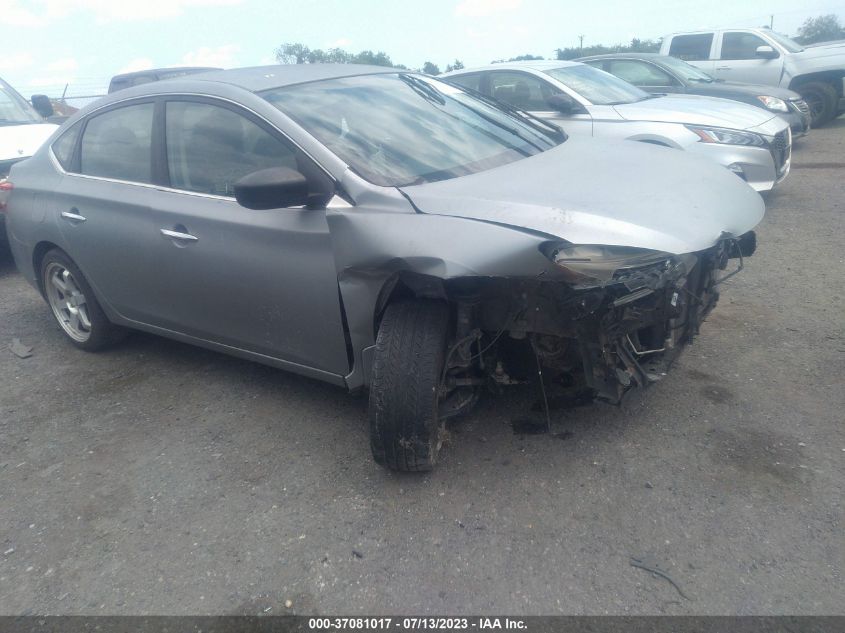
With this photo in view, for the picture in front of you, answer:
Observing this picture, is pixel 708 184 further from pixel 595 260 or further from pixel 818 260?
pixel 818 260

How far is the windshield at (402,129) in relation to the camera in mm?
3172

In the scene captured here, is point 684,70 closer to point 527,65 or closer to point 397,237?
point 527,65

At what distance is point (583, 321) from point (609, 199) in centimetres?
53

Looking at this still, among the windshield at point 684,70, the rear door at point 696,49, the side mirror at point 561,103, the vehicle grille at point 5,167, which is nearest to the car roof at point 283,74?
the side mirror at point 561,103

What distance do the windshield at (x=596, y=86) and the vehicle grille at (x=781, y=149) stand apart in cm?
151

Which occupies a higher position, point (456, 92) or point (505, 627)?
Result: point (456, 92)

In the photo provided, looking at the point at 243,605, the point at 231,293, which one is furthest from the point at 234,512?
the point at 231,293

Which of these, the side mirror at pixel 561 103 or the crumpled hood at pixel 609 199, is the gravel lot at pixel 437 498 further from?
the side mirror at pixel 561 103

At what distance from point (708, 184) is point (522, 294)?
3.95 feet

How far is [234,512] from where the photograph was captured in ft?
9.80

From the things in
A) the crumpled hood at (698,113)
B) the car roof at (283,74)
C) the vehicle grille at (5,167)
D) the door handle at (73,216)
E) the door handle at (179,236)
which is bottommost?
the crumpled hood at (698,113)

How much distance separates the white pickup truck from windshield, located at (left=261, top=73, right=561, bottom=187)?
10045 mm

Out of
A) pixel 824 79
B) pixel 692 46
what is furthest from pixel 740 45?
pixel 824 79

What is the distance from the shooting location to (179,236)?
3582 millimetres
